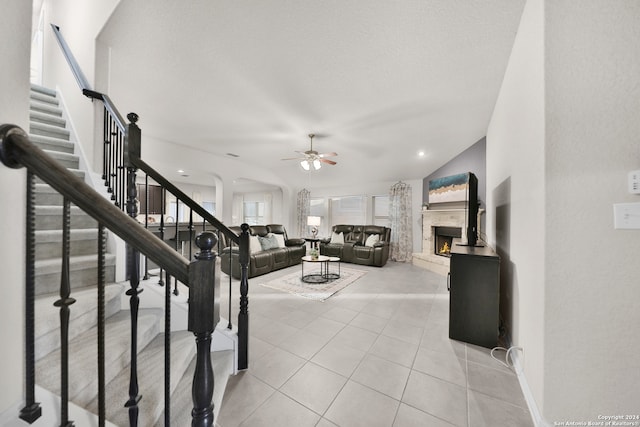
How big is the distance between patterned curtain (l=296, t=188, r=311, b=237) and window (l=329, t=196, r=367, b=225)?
0.80 m

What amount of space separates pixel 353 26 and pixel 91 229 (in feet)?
8.79

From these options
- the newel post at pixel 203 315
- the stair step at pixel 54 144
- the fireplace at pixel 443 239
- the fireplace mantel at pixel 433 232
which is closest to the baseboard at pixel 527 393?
the newel post at pixel 203 315

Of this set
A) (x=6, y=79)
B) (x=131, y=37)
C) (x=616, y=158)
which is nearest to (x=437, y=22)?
(x=616, y=158)

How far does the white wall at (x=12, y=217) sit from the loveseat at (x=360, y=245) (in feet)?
18.0

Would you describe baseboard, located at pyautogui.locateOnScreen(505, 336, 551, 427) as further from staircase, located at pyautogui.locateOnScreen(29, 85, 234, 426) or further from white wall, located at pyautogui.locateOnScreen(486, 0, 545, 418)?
staircase, located at pyautogui.locateOnScreen(29, 85, 234, 426)

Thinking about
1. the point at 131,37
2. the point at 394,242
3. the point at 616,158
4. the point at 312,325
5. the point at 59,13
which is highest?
the point at 59,13

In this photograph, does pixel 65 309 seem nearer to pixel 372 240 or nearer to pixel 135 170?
pixel 135 170

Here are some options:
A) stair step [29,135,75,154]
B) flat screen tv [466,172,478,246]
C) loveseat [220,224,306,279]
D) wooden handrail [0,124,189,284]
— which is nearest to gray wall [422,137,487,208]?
flat screen tv [466,172,478,246]

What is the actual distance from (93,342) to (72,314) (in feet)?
0.60

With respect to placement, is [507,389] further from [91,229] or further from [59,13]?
[59,13]

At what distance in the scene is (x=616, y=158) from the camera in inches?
48.9

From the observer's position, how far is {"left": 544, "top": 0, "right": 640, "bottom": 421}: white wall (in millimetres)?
1230

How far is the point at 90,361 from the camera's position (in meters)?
1.11

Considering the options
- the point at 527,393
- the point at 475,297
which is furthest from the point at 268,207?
the point at 527,393
